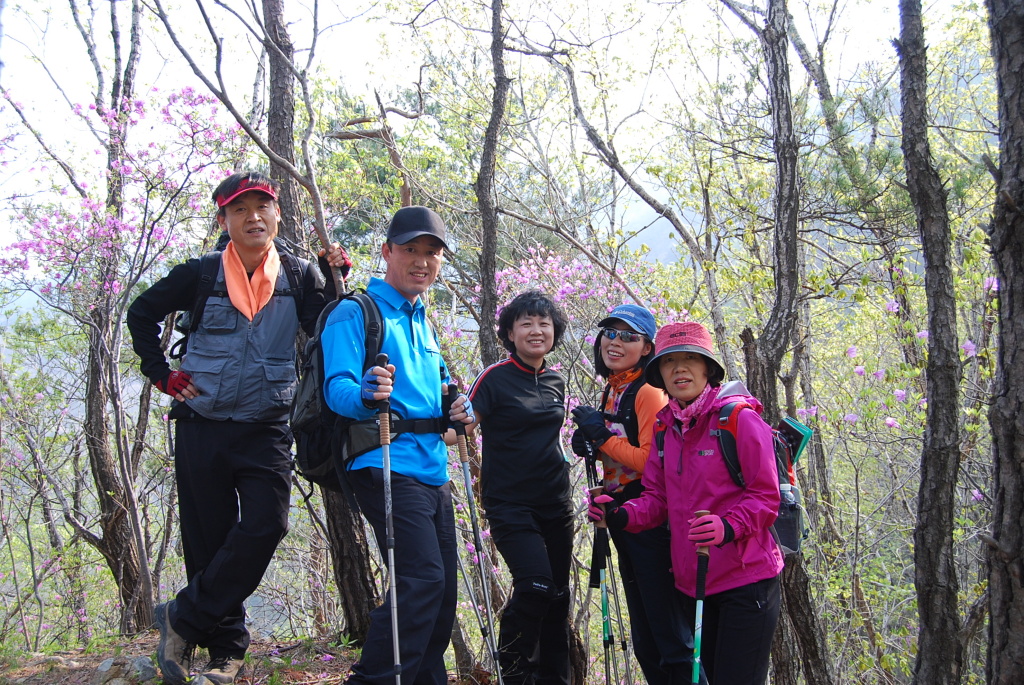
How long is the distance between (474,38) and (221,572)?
21.9 feet

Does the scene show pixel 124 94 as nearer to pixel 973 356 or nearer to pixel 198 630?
pixel 198 630

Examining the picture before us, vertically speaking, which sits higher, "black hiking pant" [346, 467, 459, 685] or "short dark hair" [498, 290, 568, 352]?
"short dark hair" [498, 290, 568, 352]

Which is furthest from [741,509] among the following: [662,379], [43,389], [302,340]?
[43,389]

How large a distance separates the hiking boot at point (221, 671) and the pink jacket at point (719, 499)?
197 centimetres

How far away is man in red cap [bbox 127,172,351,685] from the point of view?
3.37 metres

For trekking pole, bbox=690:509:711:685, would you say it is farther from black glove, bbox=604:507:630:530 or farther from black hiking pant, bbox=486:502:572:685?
black hiking pant, bbox=486:502:572:685

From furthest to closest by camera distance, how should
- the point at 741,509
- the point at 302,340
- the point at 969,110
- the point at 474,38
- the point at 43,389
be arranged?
the point at 43,389
the point at 969,110
the point at 474,38
the point at 302,340
the point at 741,509

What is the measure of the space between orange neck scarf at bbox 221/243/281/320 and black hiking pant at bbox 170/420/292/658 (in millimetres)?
545

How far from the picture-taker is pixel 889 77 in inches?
342

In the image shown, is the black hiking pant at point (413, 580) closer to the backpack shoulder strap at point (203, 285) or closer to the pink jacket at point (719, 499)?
the pink jacket at point (719, 499)

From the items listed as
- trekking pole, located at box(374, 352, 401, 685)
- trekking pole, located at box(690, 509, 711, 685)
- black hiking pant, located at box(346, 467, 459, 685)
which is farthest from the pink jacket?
trekking pole, located at box(374, 352, 401, 685)

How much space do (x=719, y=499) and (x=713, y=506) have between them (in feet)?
0.13

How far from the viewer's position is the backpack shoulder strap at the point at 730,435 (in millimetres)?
3051

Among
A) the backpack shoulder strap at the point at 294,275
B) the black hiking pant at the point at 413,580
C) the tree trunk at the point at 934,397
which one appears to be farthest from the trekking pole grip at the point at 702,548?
the backpack shoulder strap at the point at 294,275
